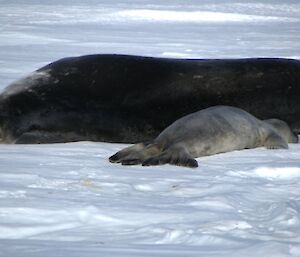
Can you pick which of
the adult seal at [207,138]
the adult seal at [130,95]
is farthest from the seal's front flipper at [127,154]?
the adult seal at [130,95]

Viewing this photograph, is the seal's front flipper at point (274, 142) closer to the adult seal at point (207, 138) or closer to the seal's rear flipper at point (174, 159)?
the adult seal at point (207, 138)

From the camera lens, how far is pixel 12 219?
264 centimetres

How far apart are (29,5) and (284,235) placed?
74.4ft

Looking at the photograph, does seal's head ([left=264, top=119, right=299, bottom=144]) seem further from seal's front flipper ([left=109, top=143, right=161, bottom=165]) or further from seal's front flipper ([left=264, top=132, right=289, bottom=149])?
seal's front flipper ([left=109, top=143, right=161, bottom=165])

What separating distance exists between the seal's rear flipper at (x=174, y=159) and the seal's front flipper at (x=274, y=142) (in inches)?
33.8

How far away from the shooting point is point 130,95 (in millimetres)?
4984

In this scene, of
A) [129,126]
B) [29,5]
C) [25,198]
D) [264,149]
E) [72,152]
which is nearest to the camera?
[25,198]

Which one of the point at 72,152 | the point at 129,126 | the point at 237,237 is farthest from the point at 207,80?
the point at 237,237

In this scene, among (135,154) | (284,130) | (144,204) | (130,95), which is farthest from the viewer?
(130,95)

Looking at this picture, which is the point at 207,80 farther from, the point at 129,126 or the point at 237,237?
the point at 237,237

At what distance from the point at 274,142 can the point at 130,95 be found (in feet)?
3.39

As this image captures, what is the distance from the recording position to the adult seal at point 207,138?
3928 millimetres

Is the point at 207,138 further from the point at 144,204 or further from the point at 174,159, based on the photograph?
the point at 144,204

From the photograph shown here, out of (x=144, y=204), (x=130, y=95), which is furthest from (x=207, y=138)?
(x=144, y=204)
